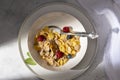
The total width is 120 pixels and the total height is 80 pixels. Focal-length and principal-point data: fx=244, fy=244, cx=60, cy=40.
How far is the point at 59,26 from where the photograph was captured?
0.72 meters

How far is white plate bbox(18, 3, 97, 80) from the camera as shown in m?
0.70

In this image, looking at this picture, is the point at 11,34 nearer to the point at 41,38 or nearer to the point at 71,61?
the point at 41,38

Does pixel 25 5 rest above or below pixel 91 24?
above

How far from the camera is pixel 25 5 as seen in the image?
726mm

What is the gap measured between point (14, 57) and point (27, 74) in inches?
2.5

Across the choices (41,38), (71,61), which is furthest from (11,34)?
(71,61)

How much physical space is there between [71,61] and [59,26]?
0.11 metres

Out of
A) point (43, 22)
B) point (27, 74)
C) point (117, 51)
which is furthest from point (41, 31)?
point (117, 51)

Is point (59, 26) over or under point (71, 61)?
over

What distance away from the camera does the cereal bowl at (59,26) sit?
2.30 ft

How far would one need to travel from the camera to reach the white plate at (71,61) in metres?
0.70

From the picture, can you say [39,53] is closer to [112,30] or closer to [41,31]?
[41,31]

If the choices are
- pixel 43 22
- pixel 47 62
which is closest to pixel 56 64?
pixel 47 62

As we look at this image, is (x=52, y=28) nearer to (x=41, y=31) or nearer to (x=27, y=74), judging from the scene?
(x=41, y=31)
